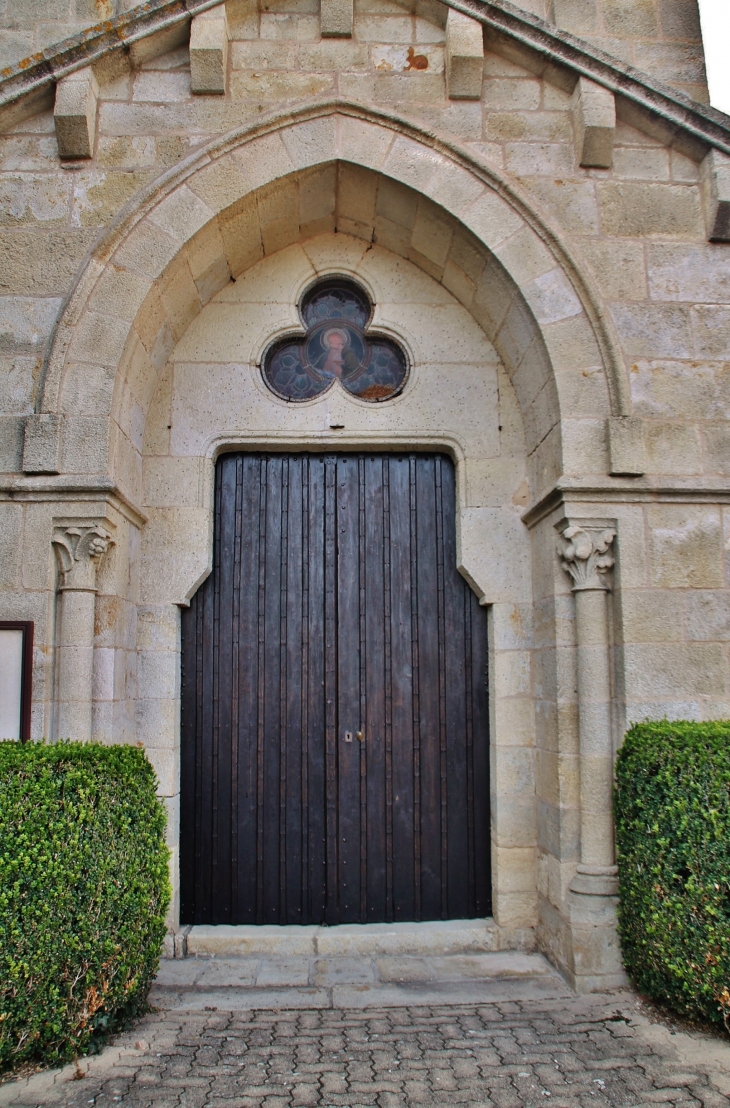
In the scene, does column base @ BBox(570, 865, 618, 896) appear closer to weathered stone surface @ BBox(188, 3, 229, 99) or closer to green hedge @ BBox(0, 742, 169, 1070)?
green hedge @ BBox(0, 742, 169, 1070)

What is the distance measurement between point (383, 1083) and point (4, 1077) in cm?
148

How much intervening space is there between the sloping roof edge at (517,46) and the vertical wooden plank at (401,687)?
7.93 ft

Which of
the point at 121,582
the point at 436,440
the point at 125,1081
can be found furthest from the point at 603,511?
the point at 125,1081

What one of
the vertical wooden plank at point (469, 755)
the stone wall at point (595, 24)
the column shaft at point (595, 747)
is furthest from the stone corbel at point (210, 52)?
the column shaft at point (595, 747)

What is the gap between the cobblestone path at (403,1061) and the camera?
9.61 feet

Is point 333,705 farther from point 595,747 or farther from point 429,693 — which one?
point 595,747

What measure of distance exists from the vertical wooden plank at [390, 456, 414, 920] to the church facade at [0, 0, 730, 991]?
0.02m

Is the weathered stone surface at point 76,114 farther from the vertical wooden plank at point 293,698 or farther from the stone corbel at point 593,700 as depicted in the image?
the stone corbel at point 593,700

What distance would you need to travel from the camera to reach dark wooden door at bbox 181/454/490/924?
15.1 feet

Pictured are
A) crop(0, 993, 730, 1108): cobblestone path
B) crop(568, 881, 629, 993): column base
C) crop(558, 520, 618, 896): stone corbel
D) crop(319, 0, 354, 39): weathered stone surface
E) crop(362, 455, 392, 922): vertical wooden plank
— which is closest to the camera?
crop(0, 993, 730, 1108): cobblestone path

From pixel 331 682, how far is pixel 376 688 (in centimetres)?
28

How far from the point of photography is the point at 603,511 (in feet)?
13.5

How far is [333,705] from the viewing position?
185 inches

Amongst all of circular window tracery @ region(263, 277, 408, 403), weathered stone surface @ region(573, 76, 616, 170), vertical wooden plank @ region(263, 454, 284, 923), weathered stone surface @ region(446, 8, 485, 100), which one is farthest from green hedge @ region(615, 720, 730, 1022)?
weathered stone surface @ region(446, 8, 485, 100)
